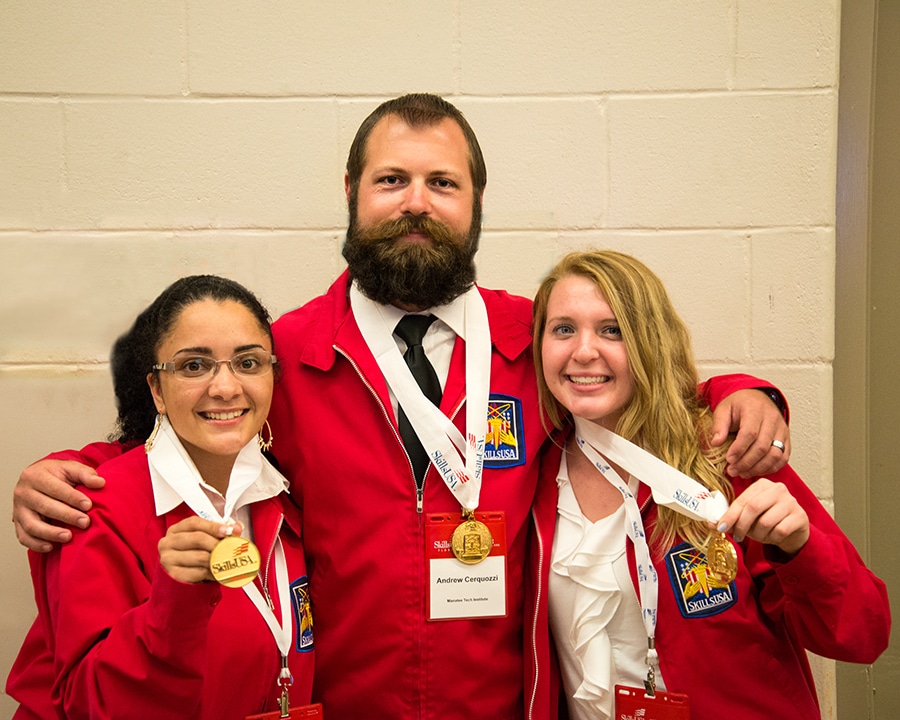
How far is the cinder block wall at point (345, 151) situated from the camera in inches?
117

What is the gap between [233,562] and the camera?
1.58 meters

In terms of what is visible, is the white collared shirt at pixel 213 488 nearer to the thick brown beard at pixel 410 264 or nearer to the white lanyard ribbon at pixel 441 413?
the white lanyard ribbon at pixel 441 413

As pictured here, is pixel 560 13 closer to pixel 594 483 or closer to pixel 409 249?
pixel 409 249

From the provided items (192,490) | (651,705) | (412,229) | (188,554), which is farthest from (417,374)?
(651,705)

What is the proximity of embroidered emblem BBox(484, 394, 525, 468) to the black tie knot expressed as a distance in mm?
276

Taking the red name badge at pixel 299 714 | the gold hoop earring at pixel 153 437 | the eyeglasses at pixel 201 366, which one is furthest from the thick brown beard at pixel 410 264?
the red name badge at pixel 299 714

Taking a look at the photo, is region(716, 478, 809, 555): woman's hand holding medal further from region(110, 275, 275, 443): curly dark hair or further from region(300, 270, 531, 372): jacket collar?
region(110, 275, 275, 443): curly dark hair

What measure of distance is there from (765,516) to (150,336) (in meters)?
1.50

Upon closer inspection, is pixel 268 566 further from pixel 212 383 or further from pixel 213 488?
pixel 212 383

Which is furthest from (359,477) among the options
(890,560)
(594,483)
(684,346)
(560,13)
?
(890,560)

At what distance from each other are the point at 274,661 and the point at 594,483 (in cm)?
93

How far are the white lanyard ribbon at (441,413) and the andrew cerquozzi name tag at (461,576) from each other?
8cm

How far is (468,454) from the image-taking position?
2.17 meters

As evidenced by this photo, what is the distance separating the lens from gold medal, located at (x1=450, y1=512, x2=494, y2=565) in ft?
6.97
